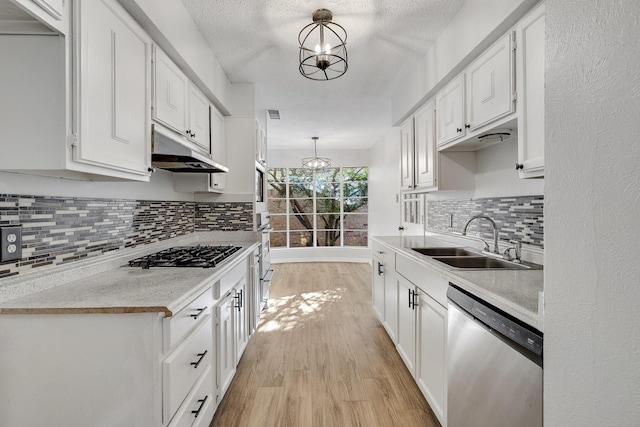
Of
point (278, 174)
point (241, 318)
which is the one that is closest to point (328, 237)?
point (278, 174)

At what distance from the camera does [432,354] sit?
1736 mm

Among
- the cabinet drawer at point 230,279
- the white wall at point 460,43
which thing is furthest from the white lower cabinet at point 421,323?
the white wall at point 460,43

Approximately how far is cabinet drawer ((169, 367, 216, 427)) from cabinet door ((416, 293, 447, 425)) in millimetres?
1193

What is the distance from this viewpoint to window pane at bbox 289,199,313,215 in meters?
6.88

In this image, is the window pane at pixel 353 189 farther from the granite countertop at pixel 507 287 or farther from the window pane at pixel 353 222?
the granite countertop at pixel 507 287

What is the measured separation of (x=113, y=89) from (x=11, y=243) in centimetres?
73

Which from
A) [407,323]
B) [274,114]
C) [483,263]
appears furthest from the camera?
[274,114]

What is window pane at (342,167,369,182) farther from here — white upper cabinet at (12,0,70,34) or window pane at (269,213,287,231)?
white upper cabinet at (12,0,70,34)

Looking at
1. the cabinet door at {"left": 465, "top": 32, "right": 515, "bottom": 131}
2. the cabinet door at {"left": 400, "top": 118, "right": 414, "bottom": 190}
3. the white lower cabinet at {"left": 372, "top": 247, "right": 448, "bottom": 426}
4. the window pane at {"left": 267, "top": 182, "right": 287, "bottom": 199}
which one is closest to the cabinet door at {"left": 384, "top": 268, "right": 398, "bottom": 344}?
the white lower cabinet at {"left": 372, "top": 247, "right": 448, "bottom": 426}

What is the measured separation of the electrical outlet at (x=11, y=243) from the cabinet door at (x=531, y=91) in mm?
2176

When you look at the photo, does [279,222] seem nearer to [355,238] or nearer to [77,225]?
[355,238]

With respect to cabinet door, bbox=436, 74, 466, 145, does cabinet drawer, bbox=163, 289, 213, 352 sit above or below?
below

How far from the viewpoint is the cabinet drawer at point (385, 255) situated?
8.27 feet

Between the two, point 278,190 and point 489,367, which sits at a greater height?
point 278,190
